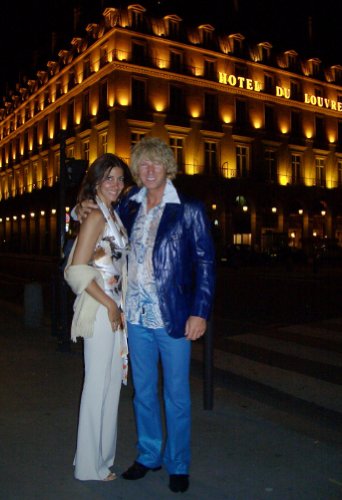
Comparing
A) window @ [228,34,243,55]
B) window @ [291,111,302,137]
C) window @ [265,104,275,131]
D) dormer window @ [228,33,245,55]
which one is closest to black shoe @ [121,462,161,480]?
dormer window @ [228,33,245,55]

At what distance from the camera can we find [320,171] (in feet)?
161

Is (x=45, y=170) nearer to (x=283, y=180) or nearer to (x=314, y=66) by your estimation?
(x=283, y=180)

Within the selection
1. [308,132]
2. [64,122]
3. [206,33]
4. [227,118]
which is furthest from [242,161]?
[64,122]

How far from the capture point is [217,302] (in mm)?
14680

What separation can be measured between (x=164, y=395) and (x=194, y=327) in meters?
0.53

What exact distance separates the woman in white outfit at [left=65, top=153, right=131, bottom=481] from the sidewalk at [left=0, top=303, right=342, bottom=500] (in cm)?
23

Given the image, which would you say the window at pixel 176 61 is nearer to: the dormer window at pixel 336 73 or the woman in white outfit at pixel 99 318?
the dormer window at pixel 336 73

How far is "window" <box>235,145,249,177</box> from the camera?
4325cm

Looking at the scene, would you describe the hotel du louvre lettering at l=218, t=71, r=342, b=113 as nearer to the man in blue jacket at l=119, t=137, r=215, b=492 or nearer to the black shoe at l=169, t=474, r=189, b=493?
the man in blue jacket at l=119, t=137, r=215, b=492

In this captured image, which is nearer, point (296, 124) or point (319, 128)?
point (296, 124)

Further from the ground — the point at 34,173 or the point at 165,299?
the point at 34,173

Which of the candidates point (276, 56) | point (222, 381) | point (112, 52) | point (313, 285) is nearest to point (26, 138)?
point (112, 52)

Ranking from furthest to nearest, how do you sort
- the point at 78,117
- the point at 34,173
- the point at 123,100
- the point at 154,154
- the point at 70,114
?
1. the point at 34,173
2. the point at 70,114
3. the point at 78,117
4. the point at 123,100
5. the point at 154,154

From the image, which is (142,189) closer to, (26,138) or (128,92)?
(128,92)
